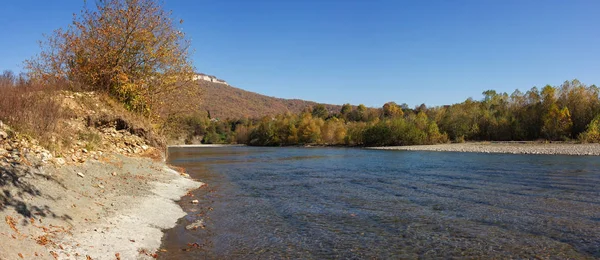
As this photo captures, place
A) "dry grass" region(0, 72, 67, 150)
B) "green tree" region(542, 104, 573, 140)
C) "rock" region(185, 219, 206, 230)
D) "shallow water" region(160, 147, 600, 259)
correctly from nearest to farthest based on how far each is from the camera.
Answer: "shallow water" region(160, 147, 600, 259), "rock" region(185, 219, 206, 230), "dry grass" region(0, 72, 67, 150), "green tree" region(542, 104, 573, 140)

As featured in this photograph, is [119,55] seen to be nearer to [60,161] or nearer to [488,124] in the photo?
[60,161]

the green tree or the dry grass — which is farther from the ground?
the green tree

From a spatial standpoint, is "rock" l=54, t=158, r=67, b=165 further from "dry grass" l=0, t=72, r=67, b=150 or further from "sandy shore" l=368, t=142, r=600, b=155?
"sandy shore" l=368, t=142, r=600, b=155

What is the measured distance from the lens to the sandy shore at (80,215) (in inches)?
288

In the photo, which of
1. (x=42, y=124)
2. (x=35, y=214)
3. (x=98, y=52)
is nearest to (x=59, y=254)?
(x=35, y=214)

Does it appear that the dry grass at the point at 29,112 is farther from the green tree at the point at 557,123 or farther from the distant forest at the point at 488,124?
the green tree at the point at 557,123

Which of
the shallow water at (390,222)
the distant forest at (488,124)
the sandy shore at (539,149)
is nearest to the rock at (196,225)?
the shallow water at (390,222)

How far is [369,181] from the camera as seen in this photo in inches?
960

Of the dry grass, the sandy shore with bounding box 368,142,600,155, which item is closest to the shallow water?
the dry grass

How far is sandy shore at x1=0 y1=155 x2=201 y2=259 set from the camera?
732cm

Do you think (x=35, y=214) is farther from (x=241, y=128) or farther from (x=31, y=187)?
(x=241, y=128)

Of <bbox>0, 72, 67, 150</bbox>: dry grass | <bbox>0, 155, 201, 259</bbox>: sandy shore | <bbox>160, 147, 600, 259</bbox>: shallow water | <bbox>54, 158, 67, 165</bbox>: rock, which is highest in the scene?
<bbox>0, 72, 67, 150</bbox>: dry grass

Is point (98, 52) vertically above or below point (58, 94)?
above

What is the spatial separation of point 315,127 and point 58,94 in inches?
4481
